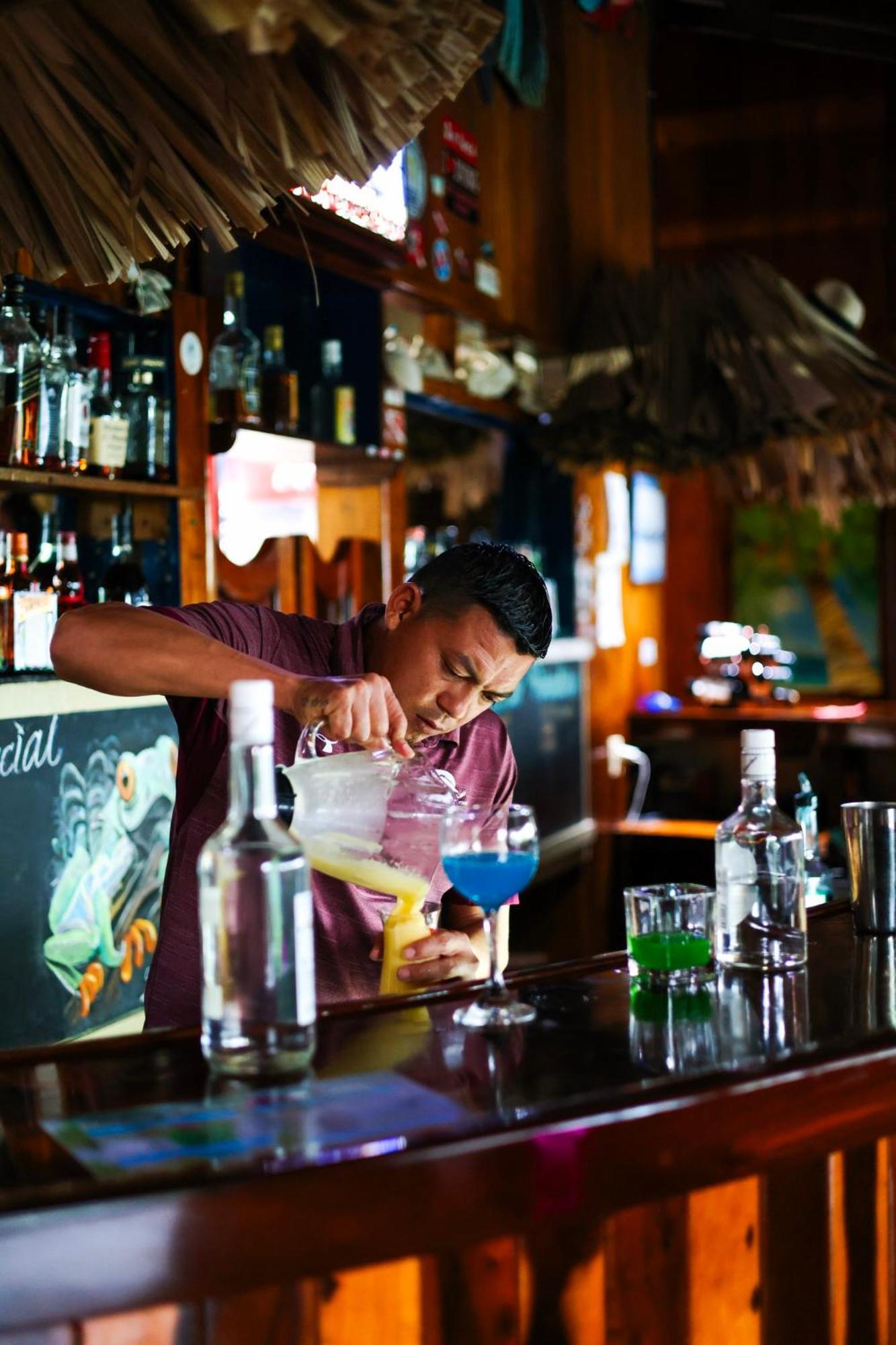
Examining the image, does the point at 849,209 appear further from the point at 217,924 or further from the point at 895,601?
the point at 217,924

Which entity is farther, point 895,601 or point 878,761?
point 895,601

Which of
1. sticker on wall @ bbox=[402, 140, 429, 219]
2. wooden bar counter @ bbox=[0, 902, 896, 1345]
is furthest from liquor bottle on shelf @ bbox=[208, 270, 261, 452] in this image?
A: wooden bar counter @ bbox=[0, 902, 896, 1345]

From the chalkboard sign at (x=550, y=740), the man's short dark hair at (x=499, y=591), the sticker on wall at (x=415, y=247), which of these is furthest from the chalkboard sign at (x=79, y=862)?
the chalkboard sign at (x=550, y=740)

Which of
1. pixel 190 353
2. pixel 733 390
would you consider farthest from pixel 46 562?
pixel 733 390

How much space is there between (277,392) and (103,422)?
0.76 m

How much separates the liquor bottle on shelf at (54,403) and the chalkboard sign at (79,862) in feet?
1.88

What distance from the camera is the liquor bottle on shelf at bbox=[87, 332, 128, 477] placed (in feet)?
9.91

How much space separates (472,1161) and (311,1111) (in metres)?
0.17

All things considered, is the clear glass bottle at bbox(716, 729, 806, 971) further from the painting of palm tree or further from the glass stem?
the painting of palm tree

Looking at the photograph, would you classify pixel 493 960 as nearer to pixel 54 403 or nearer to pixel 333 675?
pixel 333 675

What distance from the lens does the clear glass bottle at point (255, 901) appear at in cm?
124

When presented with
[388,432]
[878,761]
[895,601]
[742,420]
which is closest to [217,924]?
[388,432]

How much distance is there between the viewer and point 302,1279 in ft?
3.59

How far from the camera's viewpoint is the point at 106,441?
119 inches
